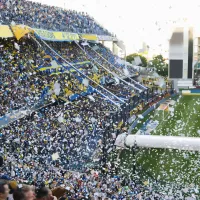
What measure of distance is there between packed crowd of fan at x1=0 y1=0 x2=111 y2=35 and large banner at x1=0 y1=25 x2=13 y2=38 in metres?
0.47

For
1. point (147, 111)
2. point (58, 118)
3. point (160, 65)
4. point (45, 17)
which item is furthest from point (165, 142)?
point (160, 65)

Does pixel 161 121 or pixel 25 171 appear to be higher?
pixel 25 171

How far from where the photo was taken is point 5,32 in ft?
54.5

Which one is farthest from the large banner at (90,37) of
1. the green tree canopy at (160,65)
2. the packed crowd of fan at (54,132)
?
the green tree canopy at (160,65)

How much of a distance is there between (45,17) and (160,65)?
74.3ft

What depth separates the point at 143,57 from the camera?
49.9m

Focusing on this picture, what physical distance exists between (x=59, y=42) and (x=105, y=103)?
7305 mm

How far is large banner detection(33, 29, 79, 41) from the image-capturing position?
66.4 ft

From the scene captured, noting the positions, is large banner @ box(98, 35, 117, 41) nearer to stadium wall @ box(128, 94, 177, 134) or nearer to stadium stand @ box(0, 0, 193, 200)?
stadium stand @ box(0, 0, 193, 200)

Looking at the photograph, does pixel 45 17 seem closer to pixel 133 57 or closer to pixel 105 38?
pixel 105 38

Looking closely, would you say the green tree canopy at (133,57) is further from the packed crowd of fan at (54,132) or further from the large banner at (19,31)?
the large banner at (19,31)

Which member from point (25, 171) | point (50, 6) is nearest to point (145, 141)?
point (25, 171)

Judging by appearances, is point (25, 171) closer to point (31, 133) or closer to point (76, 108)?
point (31, 133)

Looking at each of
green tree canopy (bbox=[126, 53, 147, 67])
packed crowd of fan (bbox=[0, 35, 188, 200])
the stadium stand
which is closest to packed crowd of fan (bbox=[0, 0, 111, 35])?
the stadium stand
